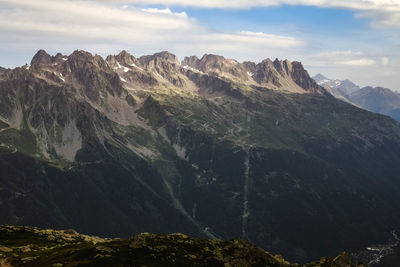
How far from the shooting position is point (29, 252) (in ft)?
398

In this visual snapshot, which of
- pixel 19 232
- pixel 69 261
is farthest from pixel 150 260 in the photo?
pixel 19 232

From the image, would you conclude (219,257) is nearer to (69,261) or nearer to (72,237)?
(69,261)

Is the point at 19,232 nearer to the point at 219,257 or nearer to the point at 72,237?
the point at 72,237

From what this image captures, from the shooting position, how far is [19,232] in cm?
15888

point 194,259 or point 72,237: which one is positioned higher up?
point 194,259

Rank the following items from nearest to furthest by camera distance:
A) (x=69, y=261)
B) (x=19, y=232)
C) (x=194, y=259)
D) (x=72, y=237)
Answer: (x=69, y=261) < (x=194, y=259) < (x=19, y=232) < (x=72, y=237)

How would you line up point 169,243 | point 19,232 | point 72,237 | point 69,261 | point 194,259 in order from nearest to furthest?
point 69,261
point 194,259
point 169,243
point 19,232
point 72,237

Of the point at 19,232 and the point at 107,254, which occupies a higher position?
the point at 107,254

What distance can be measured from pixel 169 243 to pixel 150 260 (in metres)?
15.5

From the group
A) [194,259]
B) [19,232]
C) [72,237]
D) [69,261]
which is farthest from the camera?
[72,237]

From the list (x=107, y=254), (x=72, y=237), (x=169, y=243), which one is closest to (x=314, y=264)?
(x=169, y=243)

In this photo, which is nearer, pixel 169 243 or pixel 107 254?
pixel 107 254

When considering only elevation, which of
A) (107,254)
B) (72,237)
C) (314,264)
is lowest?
(72,237)

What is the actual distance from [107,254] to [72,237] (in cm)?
7804
